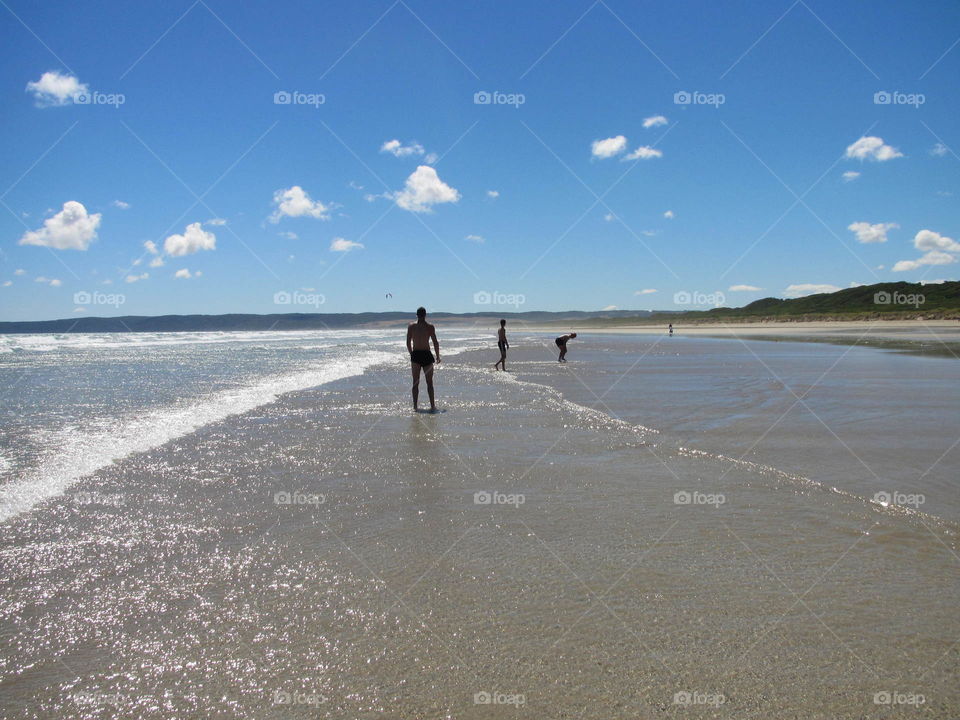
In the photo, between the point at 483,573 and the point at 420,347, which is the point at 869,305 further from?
the point at 483,573

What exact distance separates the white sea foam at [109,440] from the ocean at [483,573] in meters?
0.08

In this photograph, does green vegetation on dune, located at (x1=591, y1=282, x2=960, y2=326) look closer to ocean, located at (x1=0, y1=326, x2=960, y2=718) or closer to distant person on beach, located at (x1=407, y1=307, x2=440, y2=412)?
distant person on beach, located at (x1=407, y1=307, x2=440, y2=412)

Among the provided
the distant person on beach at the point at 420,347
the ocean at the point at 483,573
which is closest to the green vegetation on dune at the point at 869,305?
the distant person on beach at the point at 420,347

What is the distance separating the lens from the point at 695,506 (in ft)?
18.8

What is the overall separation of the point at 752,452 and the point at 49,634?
743 cm

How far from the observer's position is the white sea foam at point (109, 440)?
6.37 meters

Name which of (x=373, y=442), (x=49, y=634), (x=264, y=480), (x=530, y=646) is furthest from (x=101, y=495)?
(x=530, y=646)

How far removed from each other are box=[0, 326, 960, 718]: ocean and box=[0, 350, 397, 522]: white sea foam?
0.08 metres

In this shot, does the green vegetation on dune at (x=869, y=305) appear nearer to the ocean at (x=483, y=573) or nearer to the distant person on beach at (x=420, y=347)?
the distant person on beach at (x=420, y=347)

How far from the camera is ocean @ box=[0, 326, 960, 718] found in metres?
3.02

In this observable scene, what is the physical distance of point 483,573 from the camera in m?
4.31

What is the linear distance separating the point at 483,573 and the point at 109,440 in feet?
23.6

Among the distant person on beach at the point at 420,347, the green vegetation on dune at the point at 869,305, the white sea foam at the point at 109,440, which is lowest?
the white sea foam at the point at 109,440

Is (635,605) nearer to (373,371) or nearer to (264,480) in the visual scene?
(264,480)
